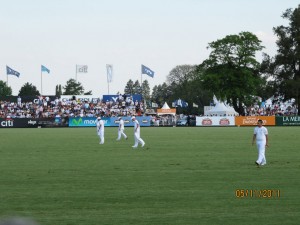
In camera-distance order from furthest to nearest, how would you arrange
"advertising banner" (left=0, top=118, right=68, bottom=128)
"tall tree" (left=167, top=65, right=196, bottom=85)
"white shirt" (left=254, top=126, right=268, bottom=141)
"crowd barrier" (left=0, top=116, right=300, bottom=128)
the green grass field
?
1. "tall tree" (left=167, top=65, right=196, bottom=85)
2. "advertising banner" (left=0, top=118, right=68, bottom=128)
3. "crowd barrier" (left=0, top=116, right=300, bottom=128)
4. "white shirt" (left=254, top=126, right=268, bottom=141)
5. the green grass field

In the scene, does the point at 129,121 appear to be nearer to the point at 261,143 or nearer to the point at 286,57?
the point at 286,57

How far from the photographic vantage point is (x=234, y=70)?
102m

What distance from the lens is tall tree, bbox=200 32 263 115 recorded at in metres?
100

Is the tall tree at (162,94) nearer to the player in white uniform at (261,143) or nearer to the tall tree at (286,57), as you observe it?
the tall tree at (286,57)

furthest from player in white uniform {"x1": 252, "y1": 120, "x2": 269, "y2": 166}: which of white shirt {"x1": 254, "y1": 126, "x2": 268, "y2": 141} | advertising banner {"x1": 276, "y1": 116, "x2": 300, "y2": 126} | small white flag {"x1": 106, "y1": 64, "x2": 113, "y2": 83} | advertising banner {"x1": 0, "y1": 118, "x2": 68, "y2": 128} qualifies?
small white flag {"x1": 106, "y1": 64, "x2": 113, "y2": 83}

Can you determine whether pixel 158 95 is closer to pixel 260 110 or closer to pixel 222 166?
pixel 260 110

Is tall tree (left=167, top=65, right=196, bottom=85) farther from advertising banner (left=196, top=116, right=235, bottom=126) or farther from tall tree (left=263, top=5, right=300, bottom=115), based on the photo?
advertising banner (left=196, top=116, right=235, bottom=126)

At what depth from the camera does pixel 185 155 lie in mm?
27281

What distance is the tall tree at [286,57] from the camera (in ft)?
313

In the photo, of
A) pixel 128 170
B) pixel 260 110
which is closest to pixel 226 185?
pixel 128 170

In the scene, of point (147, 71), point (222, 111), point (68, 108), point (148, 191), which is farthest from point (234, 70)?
point (148, 191)
